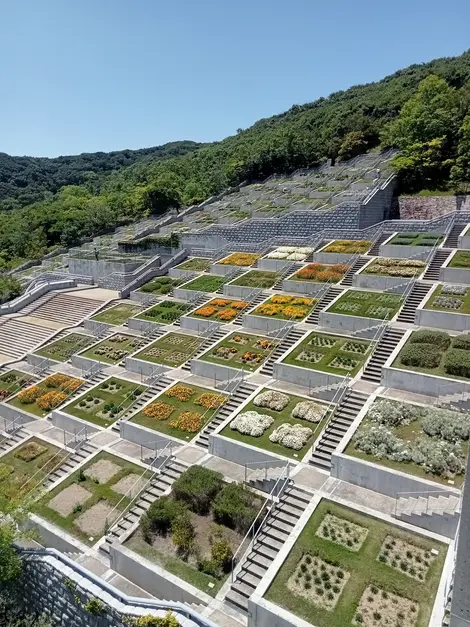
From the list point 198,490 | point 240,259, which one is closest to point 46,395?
point 198,490

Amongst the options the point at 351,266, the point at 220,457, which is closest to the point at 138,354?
the point at 220,457

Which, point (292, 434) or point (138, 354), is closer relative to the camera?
point (292, 434)

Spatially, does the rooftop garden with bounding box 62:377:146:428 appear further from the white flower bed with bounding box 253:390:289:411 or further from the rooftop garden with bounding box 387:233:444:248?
the rooftop garden with bounding box 387:233:444:248

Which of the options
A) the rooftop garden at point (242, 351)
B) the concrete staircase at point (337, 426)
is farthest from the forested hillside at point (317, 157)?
the concrete staircase at point (337, 426)

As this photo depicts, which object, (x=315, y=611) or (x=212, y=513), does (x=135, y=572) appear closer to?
(x=212, y=513)

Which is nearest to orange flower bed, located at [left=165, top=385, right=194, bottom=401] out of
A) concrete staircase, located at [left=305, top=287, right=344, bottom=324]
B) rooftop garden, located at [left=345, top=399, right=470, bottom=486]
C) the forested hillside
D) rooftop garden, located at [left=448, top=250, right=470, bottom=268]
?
rooftop garden, located at [left=345, top=399, right=470, bottom=486]

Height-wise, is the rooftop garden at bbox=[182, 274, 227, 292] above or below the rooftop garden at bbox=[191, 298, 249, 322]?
above
